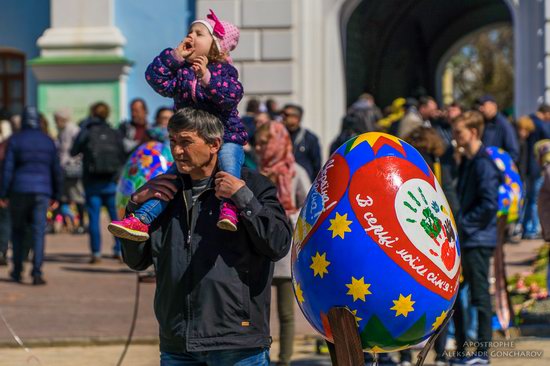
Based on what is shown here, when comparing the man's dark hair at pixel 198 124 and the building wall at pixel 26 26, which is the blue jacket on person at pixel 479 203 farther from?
the building wall at pixel 26 26

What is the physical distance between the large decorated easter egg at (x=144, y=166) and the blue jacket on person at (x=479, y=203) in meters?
2.09

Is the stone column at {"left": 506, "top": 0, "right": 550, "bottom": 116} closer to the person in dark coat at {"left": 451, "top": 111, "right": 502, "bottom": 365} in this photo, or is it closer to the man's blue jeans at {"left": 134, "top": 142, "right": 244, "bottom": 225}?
the person in dark coat at {"left": 451, "top": 111, "right": 502, "bottom": 365}

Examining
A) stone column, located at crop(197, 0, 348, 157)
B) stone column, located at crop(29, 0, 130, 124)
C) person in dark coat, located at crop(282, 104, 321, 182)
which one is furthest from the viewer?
stone column, located at crop(29, 0, 130, 124)

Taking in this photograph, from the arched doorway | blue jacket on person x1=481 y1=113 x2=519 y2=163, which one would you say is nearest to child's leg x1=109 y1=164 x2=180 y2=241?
blue jacket on person x1=481 y1=113 x2=519 y2=163

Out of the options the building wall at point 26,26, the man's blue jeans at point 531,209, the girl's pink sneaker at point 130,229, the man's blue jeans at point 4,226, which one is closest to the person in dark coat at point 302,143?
the man's blue jeans at point 4,226

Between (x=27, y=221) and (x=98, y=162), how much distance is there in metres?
1.32

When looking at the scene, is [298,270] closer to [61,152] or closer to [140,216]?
[140,216]

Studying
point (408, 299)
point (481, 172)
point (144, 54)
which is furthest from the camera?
point (144, 54)

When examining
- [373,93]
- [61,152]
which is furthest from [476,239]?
[373,93]

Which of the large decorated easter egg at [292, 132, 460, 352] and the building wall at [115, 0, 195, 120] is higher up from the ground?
the building wall at [115, 0, 195, 120]

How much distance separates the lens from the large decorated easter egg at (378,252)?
5.17m

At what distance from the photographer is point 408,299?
518 cm

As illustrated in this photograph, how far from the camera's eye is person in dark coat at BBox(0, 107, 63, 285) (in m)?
13.6

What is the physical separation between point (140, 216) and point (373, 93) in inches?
831
